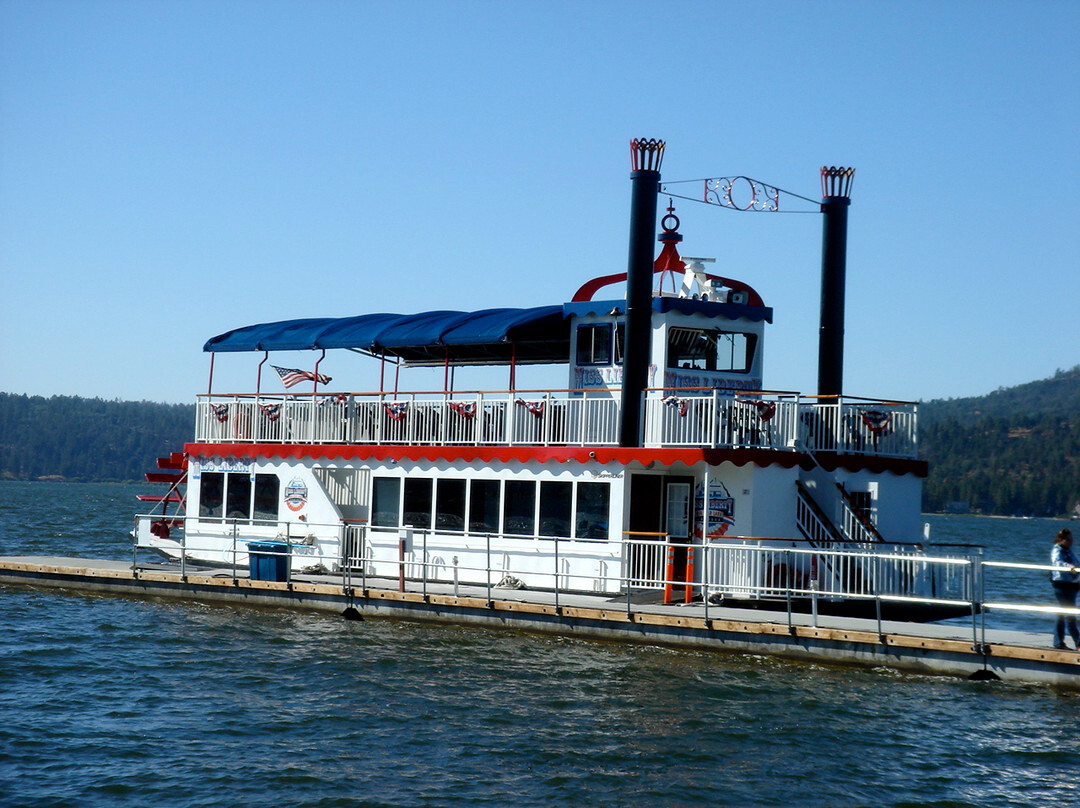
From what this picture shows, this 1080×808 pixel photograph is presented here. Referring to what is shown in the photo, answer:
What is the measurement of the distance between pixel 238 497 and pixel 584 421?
8548 mm

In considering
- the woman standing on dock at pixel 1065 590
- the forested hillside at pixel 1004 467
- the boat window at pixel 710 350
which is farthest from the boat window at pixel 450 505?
the forested hillside at pixel 1004 467

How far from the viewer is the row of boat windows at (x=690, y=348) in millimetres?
22266

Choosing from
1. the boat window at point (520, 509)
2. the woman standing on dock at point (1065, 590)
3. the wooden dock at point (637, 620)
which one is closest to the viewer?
the woman standing on dock at point (1065, 590)

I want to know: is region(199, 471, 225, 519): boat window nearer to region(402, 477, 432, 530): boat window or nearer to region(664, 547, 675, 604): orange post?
region(402, 477, 432, 530): boat window

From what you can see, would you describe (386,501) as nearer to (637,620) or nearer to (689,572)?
(637,620)

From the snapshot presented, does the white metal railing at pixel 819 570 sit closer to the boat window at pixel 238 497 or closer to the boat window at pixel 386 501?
the boat window at pixel 386 501

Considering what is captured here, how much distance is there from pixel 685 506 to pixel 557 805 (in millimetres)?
9695

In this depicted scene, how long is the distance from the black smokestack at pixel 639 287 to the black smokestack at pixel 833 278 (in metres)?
4.72

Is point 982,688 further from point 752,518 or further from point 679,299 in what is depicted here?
point 679,299

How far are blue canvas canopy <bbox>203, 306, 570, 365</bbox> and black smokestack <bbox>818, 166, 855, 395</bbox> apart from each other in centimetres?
517

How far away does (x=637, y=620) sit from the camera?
18078mm

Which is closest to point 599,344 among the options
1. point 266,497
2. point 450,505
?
point 450,505

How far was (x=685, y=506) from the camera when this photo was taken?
21016 millimetres

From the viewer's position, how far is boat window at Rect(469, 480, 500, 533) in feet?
72.1
